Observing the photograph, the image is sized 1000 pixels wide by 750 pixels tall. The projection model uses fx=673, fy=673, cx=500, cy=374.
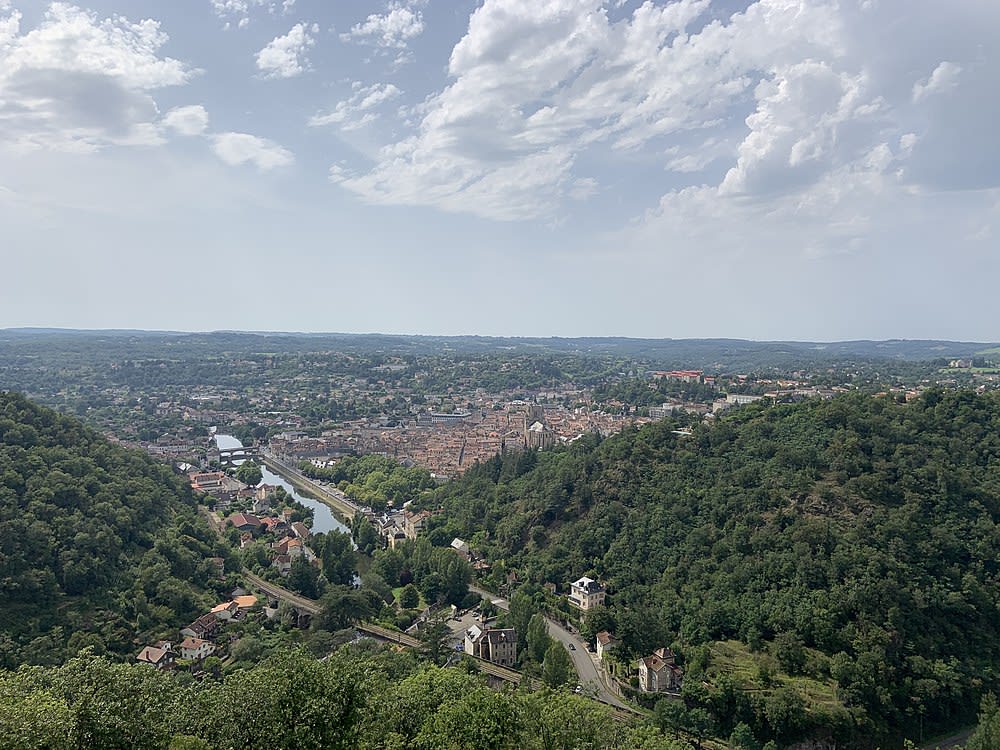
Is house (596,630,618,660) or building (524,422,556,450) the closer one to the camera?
house (596,630,618,660)

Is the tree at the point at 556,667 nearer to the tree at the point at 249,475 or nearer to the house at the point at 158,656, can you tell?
the house at the point at 158,656

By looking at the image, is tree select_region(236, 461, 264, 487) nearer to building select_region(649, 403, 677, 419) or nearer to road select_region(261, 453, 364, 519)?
road select_region(261, 453, 364, 519)

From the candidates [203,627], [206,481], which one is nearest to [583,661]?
[203,627]

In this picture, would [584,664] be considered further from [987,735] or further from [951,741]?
[987,735]

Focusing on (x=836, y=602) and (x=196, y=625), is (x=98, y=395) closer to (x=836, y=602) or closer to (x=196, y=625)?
(x=196, y=625)

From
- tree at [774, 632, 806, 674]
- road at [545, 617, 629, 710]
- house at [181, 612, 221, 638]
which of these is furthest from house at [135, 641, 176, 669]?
tree at [774, 632, 806, 674]

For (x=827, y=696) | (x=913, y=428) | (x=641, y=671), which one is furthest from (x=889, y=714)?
(x=913, y=428)
